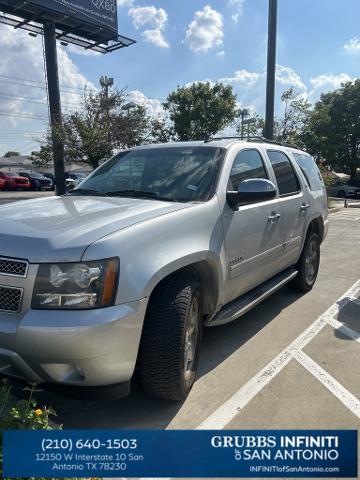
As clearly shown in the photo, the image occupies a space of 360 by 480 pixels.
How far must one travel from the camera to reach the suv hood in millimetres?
2514

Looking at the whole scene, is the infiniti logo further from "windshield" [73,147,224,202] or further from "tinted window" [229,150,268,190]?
"tinted window" [229,150,268,190]

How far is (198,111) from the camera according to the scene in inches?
1216

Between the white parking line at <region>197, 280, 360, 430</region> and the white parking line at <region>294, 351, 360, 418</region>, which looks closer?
the white parking line at <region>197, 280, 360, 430</region>

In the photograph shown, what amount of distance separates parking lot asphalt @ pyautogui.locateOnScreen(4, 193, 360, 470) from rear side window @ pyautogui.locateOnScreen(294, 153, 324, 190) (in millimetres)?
1670

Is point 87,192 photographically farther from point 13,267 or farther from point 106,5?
point 106,5

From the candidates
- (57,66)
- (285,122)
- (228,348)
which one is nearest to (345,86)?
(285,122)

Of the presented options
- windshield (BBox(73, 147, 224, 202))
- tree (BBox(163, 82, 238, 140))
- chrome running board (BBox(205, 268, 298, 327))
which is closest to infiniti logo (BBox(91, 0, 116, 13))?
tree (BBox(163, 82, 238, 140))

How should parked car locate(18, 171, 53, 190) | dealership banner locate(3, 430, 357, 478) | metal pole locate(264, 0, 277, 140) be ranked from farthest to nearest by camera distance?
parked car locate(18, 171, 53, 190) < metal pole locate(264, 0, 277, 140) < dealership banner locate(3, 430, 357, 478)

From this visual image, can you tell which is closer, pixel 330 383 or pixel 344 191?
pixel 330 383

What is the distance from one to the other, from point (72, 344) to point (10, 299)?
1.54 ft

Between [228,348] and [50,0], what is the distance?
27.7 metres

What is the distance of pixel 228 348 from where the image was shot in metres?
4.19

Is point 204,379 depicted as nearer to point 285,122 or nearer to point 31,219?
point 31,219

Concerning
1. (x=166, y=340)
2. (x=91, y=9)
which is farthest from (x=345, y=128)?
(x=166, y=340)
